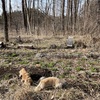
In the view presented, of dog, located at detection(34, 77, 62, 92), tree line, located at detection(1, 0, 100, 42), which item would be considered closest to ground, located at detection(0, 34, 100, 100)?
dog, located at detection(34, 77, 62, 92)

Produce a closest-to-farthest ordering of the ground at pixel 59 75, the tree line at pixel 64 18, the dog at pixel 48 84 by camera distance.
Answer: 1. the ground at pixel 59 75
2. the dog at pixel 48 84
3. the tree line at pixel 64 18

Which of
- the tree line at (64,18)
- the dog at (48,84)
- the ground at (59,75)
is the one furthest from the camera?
the tree line at (64,18)

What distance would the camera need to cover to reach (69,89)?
13.0ft

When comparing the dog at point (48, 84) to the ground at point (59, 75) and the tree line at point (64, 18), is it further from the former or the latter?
the tree line at point (64, 18)

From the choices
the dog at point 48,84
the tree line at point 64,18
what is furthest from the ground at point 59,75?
the tree line at point 64,18

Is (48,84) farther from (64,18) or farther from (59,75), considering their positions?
(64,18)

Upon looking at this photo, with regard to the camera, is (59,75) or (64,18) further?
(64,18)

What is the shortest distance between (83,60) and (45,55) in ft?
4.18

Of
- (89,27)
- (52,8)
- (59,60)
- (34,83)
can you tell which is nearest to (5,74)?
(34,83)

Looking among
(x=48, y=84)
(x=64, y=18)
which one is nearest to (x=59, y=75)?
(x=48, y=84)

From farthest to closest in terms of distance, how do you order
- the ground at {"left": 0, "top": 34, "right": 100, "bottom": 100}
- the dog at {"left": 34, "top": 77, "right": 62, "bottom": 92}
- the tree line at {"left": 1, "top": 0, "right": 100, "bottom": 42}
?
1. the tree line at {"left": 1, "top": 0, "right": 100, "bottom": 42}
2. the dog at {"left": 34, "top": 77, "right": 62, "bottom": 92}
3. the ground at {"left": 0, "top": 34, "right": 100, "bottom": 100}

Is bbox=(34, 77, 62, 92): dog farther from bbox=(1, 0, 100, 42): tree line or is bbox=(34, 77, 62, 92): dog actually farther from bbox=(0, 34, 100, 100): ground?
bbox=(1, 0, 100, 42): tree line

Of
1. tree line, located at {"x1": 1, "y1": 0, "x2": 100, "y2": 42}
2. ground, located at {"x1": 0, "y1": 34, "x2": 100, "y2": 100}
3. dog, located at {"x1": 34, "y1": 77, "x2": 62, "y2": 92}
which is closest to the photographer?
ground, located at {"x1": 0, "y1": 34, "x2": 100, "y2": 100}

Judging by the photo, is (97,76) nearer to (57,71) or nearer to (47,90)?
(57,71)
